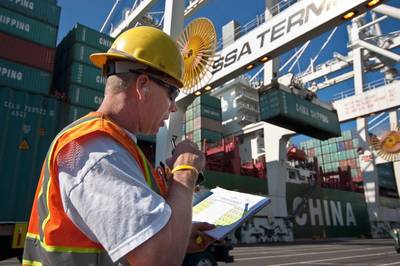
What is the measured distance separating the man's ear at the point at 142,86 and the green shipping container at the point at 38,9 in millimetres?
16475

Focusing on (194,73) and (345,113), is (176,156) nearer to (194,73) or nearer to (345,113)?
(194,73)

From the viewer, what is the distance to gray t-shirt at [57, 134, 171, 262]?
34.8 inches

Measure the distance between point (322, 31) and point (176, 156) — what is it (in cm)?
1105

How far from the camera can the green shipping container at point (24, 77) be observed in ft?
43.5

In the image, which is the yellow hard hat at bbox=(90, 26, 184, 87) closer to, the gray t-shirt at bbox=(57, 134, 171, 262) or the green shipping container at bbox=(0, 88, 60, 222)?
the gray t-shirt at bbox=(57, 134, 171, 262)

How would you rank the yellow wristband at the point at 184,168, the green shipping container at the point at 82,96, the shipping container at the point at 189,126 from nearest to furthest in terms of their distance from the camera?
the yellow wristband at the point at 184,168 < the green shipping container at the point at 82,96 < the shipping container at the point at 189,126

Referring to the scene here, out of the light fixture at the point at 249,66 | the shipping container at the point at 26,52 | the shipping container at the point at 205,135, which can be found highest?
the shipping container at the point at 205,135

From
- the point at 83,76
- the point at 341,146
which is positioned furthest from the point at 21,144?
the point at 341,146

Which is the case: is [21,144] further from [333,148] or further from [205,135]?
[333,148]

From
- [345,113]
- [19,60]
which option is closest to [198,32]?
[19,60]

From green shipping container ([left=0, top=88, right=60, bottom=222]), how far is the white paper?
710cm

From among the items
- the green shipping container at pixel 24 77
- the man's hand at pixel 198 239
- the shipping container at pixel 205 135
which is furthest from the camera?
the shipping container at pixel 205 135

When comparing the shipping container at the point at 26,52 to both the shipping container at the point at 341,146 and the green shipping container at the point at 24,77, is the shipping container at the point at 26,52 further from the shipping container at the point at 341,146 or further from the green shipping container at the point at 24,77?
the shipping container at the point at 341,146

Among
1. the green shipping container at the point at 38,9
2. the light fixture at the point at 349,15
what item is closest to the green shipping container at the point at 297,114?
the light fixture at the point at 349,15
